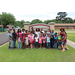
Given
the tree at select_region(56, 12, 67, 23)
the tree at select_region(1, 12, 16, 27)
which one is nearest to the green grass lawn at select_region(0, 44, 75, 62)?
the tree at select_region(1, 12, 16, 27)

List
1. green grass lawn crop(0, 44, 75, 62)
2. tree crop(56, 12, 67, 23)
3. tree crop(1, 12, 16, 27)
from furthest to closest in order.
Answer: tree crop(56, 12, 67, 23), tree crop(1, 12, 16, 27), green grass lawn crop(0, 44, 75, 62)

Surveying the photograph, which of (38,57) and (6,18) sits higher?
(6,18)

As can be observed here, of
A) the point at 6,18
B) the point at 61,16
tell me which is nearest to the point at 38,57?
the point at 6,18

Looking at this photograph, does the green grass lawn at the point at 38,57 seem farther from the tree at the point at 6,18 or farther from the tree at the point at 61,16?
the tree at the point at 61,16

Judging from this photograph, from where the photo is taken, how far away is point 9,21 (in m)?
31.4

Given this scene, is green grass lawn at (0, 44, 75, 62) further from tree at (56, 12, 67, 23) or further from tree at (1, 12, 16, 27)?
tree at (56, 12, 67, 23)

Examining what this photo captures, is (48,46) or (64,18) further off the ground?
(64,18)

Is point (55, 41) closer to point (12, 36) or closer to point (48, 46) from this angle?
point (48, 46)

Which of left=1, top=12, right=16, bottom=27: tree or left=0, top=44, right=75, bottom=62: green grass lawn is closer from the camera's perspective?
left=0, top=44, right=75, bottom=62: green grass lawn

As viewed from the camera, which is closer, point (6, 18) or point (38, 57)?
point (38, 57)

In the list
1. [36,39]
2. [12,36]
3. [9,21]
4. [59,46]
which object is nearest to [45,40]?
[36,39]

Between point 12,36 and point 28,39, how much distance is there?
140 centimetres

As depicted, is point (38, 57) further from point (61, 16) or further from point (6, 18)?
point (61, 16)

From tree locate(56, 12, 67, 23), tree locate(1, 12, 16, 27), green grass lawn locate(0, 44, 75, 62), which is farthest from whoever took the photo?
tree locate(56, 12, 67, 23)
